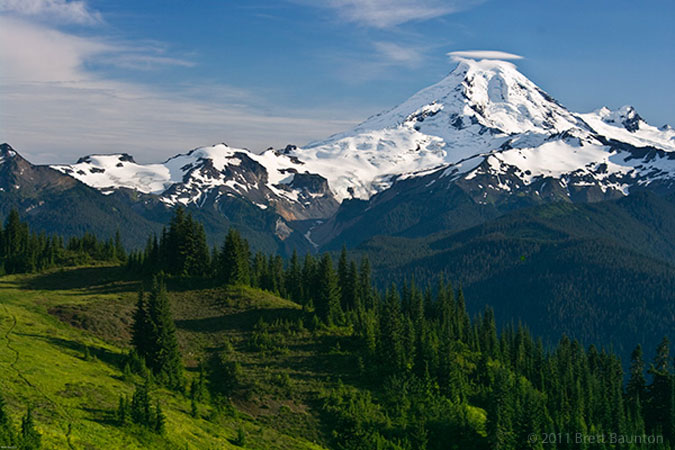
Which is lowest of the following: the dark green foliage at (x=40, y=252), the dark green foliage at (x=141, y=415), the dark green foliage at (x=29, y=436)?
the dark green foliage at (x=141, y=415)

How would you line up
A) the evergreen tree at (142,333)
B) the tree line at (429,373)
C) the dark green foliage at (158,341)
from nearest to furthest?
the dark green foliage at (158,341) < the evergreen tree at (142,333) < the tree line at (429,373)

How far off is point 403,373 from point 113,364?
45306 millimetres

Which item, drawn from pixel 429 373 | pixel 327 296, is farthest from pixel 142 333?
pixel 327 296

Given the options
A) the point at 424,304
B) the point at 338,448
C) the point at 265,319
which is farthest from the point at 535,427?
the point at 424,304

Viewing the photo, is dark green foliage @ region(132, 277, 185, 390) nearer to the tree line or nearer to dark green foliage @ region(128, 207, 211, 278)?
the tree line

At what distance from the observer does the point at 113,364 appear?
87.9 meters

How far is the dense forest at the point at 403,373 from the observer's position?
3625 inches

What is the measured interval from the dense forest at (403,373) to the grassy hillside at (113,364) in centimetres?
250

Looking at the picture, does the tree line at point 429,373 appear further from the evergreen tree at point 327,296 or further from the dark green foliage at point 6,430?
the dark green foliage at point 6,430

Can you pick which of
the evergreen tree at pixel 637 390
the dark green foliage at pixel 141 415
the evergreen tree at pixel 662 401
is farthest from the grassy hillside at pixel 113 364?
the evergreen tree at pixel 662 401

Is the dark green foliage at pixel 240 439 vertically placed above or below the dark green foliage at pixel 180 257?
below

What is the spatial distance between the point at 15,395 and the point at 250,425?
99.1 feet

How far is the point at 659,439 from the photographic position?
118562 mm

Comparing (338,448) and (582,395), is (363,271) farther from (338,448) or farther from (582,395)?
(338,448)
